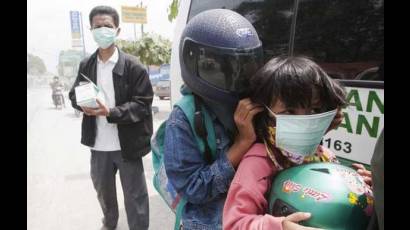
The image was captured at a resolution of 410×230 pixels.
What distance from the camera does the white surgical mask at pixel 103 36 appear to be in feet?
8.01

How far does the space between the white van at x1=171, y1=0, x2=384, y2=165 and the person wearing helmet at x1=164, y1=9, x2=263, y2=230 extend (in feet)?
2.17

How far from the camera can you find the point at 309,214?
0.84 m

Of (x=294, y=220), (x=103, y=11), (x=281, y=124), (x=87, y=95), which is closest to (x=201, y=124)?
(x=281, y=124)

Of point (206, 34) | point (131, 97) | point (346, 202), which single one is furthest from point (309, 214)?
point (131, 97)

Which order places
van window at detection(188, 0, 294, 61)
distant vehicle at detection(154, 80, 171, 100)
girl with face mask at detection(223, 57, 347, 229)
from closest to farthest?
girl with face mask at detection(223, 57, 347, 229)
van window at detection(188, 0, 294, 61)
distant vehicle at detection(154, 80, 171, 100)

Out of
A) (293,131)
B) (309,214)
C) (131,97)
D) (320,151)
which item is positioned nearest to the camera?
(309,214)

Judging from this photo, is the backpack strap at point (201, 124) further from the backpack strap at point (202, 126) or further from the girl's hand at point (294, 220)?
the girl's hand at point (294, 220)

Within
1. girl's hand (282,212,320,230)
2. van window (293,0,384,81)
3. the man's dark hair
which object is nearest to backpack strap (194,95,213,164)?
girl's hand (282,212,320,230)

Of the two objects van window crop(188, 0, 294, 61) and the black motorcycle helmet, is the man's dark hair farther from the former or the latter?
the black motorcycle helmet

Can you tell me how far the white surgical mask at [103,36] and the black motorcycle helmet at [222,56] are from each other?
154 cm

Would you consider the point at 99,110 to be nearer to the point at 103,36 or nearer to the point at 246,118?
the point at 103,36

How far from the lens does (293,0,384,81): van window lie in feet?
4.91
